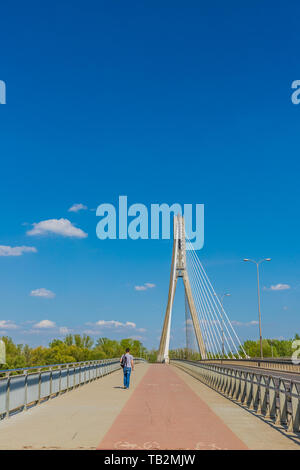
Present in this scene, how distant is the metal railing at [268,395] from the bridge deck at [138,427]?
1.36 ft

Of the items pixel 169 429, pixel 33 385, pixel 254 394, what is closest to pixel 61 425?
pixel 169 429

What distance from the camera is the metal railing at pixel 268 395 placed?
995 centimetres

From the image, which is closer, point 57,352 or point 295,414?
point 295,414

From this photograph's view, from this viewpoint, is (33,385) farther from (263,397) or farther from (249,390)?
(263,397)

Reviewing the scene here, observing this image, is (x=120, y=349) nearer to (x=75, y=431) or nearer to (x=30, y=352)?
(x=30, y=352)

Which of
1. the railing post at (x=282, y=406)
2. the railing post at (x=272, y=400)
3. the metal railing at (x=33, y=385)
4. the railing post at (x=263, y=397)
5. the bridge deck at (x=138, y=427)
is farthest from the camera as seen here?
the railing post at (x=263, y=397)

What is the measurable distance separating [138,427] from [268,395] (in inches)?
145

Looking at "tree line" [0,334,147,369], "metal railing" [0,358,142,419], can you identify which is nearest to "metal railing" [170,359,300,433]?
"metal railing" [0,358,142,419]

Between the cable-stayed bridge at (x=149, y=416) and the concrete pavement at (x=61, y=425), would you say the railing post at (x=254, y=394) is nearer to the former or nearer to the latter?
the cable-stayed bridge at (x=149, y=416)

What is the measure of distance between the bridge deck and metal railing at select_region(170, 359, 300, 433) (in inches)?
16.3

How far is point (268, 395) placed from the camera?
12211mm

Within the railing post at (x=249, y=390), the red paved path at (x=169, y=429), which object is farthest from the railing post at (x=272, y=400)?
the railing post at (x=249, y=390)

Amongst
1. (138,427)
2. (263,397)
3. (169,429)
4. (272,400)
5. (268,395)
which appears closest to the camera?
(169,429)
